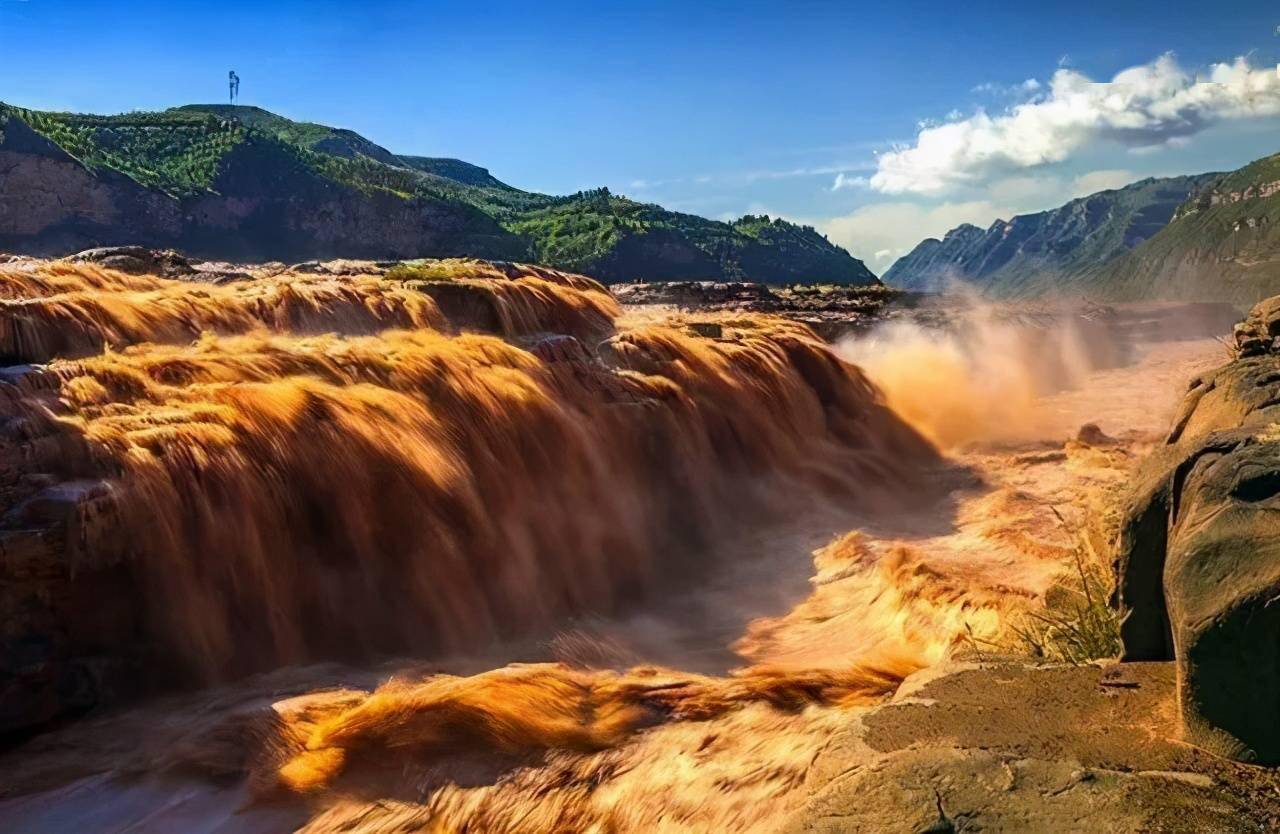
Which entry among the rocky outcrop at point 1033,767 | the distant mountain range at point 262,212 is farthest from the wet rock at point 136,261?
the distant mountain range at point 262,212

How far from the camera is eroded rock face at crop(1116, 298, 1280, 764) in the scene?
2.85m

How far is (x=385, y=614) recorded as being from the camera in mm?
8250

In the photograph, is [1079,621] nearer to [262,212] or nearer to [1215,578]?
[1215,578]

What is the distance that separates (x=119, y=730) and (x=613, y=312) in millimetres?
12789

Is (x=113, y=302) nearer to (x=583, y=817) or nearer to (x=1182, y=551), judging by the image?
(x=583, y=817)

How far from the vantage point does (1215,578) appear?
301 cm

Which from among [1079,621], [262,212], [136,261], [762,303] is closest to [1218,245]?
[262,212]

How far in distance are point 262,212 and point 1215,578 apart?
87525mm

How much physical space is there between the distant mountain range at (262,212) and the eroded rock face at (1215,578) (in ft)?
232

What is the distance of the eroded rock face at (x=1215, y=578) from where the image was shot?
2854 millimetres

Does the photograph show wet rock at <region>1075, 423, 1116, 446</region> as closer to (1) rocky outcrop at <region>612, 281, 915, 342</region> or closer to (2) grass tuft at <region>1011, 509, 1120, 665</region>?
(1) rocky outcrop at <region>612, 281, 915, 342</region>

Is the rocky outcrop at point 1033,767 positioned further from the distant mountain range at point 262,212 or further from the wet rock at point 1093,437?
the distant mountain range at point 262,212

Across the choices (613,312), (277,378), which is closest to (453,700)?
(277,378)

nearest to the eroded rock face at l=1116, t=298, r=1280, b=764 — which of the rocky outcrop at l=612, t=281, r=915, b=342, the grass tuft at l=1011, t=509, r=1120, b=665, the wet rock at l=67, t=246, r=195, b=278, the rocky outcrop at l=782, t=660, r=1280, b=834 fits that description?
the rocky outcrop at l=782, t=660, r=1280, b=834
